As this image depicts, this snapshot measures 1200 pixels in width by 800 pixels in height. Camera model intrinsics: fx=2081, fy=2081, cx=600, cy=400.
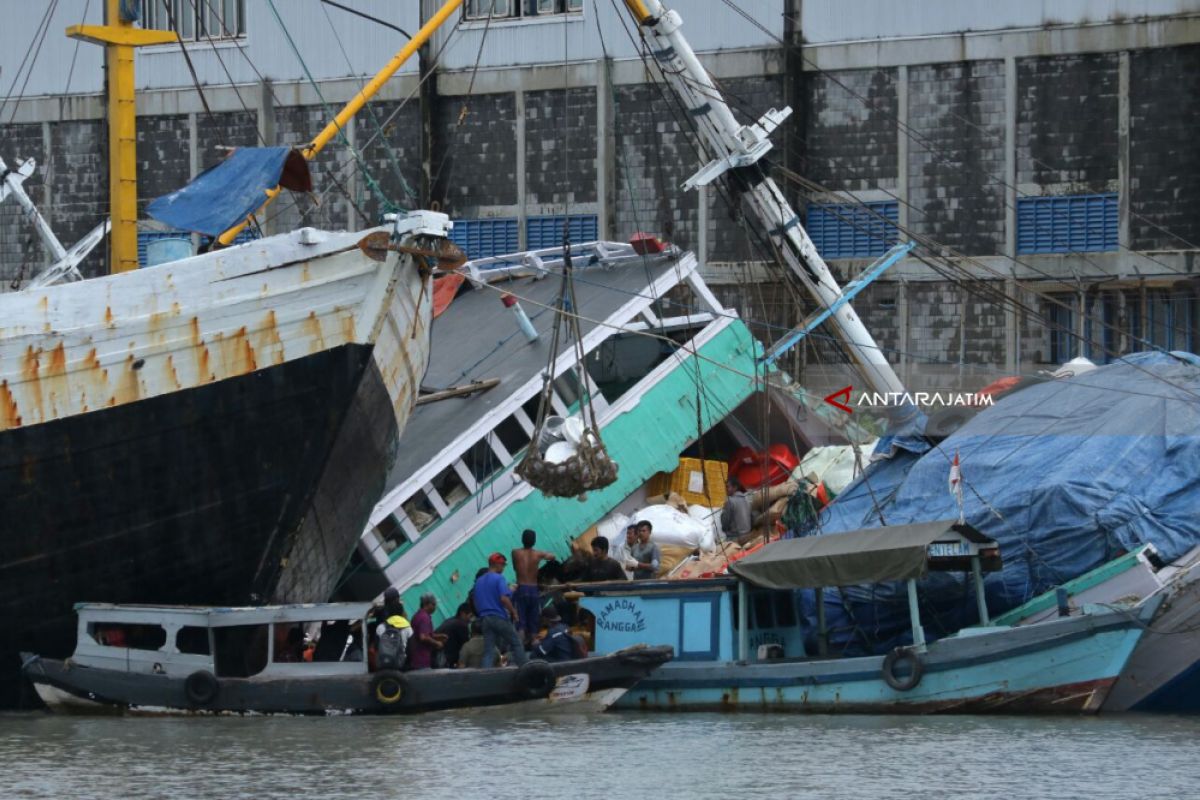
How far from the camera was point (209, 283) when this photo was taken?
59.2 ft

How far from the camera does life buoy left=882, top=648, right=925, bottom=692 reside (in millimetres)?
17594

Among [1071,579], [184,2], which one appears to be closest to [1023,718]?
[1071,579]

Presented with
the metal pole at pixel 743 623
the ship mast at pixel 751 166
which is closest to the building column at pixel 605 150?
the ship mast at pixel 751 166

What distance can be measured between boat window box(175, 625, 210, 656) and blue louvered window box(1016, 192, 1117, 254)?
15.4m

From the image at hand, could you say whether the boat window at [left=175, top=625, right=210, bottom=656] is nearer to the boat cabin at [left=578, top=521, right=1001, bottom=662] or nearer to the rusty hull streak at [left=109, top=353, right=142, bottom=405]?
the rusty hull streak at [left=109, top=353, right=142, bottom=405]

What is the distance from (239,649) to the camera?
18172 mm

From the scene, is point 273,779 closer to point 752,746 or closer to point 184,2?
point 752,746

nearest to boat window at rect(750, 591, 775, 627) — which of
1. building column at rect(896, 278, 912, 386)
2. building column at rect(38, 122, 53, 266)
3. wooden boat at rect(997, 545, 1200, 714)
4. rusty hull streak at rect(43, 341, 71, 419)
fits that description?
wooden boat at rect(997, 545, 1200, 714)

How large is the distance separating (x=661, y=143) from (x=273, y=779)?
63.9 feet

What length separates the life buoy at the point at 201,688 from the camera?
58.1ft

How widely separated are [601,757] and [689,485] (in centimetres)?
873

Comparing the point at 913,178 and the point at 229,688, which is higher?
the point at 913,178

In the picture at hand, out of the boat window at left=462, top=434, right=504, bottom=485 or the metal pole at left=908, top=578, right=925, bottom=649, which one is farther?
the boat window at left=462, top=434, right=504, bottom=485

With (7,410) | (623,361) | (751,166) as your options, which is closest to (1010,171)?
(751,166)
